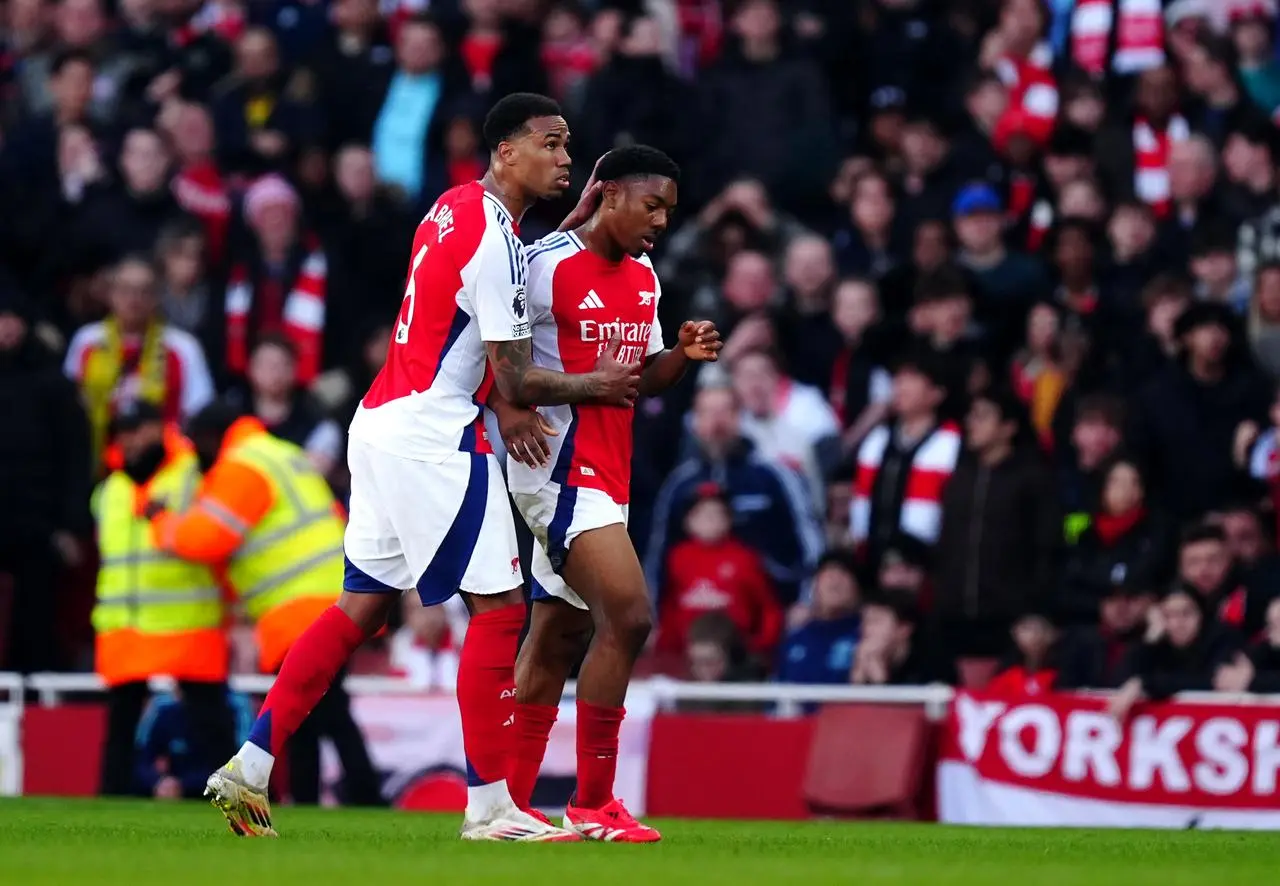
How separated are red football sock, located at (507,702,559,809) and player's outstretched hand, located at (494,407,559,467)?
0.98m

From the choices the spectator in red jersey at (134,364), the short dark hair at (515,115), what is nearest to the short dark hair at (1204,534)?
the short dark hair at (515,115)

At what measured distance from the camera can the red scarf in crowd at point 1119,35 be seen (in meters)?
17.5

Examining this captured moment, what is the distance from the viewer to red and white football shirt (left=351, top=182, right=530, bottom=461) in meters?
8.66

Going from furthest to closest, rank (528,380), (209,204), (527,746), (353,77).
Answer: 1. (353,77)
2. (209,204)
3. (527,746)
4. (528,380)

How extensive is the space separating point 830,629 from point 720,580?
0.87 m

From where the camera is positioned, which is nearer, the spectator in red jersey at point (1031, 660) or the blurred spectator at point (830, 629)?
the spectator in red jersey at point (1031, 660)

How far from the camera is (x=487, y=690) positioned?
A: 28.3 feet

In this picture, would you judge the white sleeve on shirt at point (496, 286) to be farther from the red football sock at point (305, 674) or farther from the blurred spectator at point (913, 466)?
the blurred spectator at point (913, 466)

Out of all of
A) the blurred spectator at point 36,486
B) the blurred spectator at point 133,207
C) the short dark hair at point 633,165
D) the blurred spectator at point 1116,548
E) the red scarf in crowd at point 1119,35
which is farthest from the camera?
the blurred spectator at point 133,207

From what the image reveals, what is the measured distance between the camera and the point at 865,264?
16656 mm

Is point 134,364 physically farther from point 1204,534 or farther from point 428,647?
point 1204,534

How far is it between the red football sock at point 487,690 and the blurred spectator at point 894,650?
18.1 ft

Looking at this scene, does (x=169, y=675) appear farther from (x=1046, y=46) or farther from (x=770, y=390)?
(x=1046, y=46)

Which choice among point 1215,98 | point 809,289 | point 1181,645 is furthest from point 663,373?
point 1215,98
